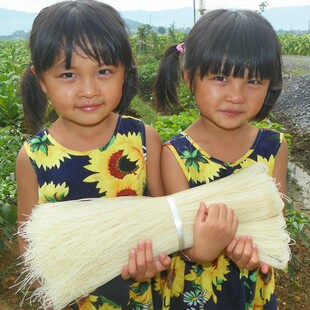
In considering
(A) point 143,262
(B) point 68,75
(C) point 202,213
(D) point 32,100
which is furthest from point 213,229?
(D) point 32,100

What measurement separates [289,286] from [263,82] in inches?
61.6

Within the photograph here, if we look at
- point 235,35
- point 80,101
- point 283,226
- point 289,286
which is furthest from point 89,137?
point 289,286

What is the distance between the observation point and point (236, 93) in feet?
3.91

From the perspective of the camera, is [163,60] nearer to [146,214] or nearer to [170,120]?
[146,214]

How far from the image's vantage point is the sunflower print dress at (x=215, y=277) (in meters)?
1.31

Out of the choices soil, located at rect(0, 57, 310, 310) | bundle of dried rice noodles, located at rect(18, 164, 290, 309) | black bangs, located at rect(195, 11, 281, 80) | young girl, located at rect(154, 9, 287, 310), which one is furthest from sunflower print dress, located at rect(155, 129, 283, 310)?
soil, located at rect(0, 57, 310, 310)

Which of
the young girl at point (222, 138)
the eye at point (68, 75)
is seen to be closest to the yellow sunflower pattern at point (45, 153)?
the eye at point (68, 75)

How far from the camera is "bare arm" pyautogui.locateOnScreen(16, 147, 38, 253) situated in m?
1.26

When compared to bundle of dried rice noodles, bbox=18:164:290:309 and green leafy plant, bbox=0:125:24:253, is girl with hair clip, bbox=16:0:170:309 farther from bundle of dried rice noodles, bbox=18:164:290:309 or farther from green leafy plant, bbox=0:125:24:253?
green leafy plant, bbox=0:125:24:253

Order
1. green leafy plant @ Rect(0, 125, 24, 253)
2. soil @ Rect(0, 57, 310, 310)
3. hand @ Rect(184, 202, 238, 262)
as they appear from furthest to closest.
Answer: soil @ Rect(0, 57, 310, 310) < green leafy plant @ Rect(0, 125, 24, 253) < hand @ Rect(184, 202, 238, 262)

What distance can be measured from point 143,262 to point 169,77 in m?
0.64

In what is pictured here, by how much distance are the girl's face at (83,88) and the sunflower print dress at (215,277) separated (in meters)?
0.25

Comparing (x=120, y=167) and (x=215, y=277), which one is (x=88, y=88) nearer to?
(x=120, y=167)

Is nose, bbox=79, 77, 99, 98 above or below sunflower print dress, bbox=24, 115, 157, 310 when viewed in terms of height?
above
